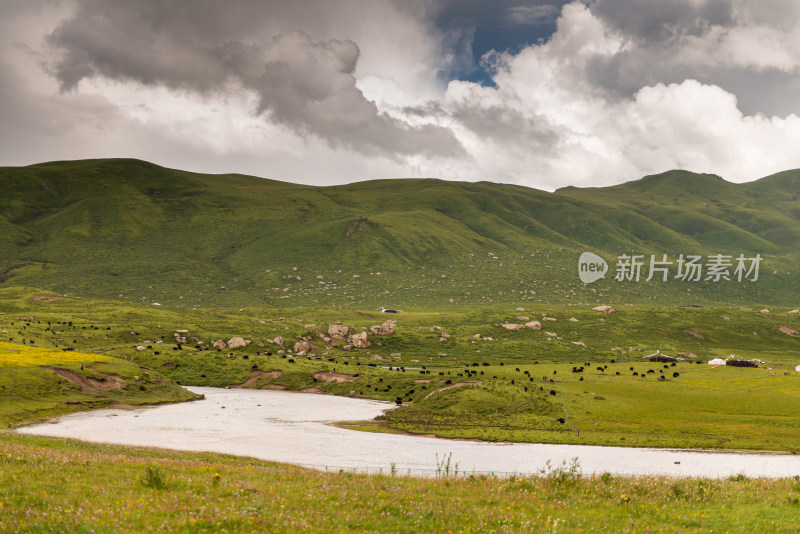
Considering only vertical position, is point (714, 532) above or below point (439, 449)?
above

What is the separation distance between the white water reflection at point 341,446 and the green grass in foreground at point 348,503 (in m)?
21.7

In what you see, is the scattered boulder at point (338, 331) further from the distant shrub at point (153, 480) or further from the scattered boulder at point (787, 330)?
the scattered boulder at point (787, 330)

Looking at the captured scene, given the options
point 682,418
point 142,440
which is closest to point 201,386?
point 142,440

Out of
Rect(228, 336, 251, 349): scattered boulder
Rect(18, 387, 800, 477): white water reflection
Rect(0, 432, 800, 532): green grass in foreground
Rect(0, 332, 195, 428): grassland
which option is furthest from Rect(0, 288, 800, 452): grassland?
Rect(0, 432, 800, 532): green grass in foreground

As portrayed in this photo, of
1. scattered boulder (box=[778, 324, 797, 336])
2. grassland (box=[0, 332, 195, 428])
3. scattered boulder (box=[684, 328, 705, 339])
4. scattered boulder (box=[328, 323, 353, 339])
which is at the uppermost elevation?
scattered boulder (box=[778, 324, 797, 336])

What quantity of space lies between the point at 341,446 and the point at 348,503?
133ft

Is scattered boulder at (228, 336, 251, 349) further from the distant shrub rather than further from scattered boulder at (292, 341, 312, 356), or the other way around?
the distant shrub

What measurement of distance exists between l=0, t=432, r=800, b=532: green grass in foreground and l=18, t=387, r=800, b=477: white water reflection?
71.1 ft

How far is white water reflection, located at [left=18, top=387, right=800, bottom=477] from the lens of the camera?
47.0m

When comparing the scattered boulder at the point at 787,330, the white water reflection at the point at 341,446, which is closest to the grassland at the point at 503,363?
the scattered boulder at the point at 787,330

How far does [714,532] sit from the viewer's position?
1568cm

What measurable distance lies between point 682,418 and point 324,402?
54574mm

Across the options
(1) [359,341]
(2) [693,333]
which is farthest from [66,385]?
(2) [693,333]

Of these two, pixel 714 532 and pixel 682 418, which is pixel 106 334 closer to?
pixel 682 418
